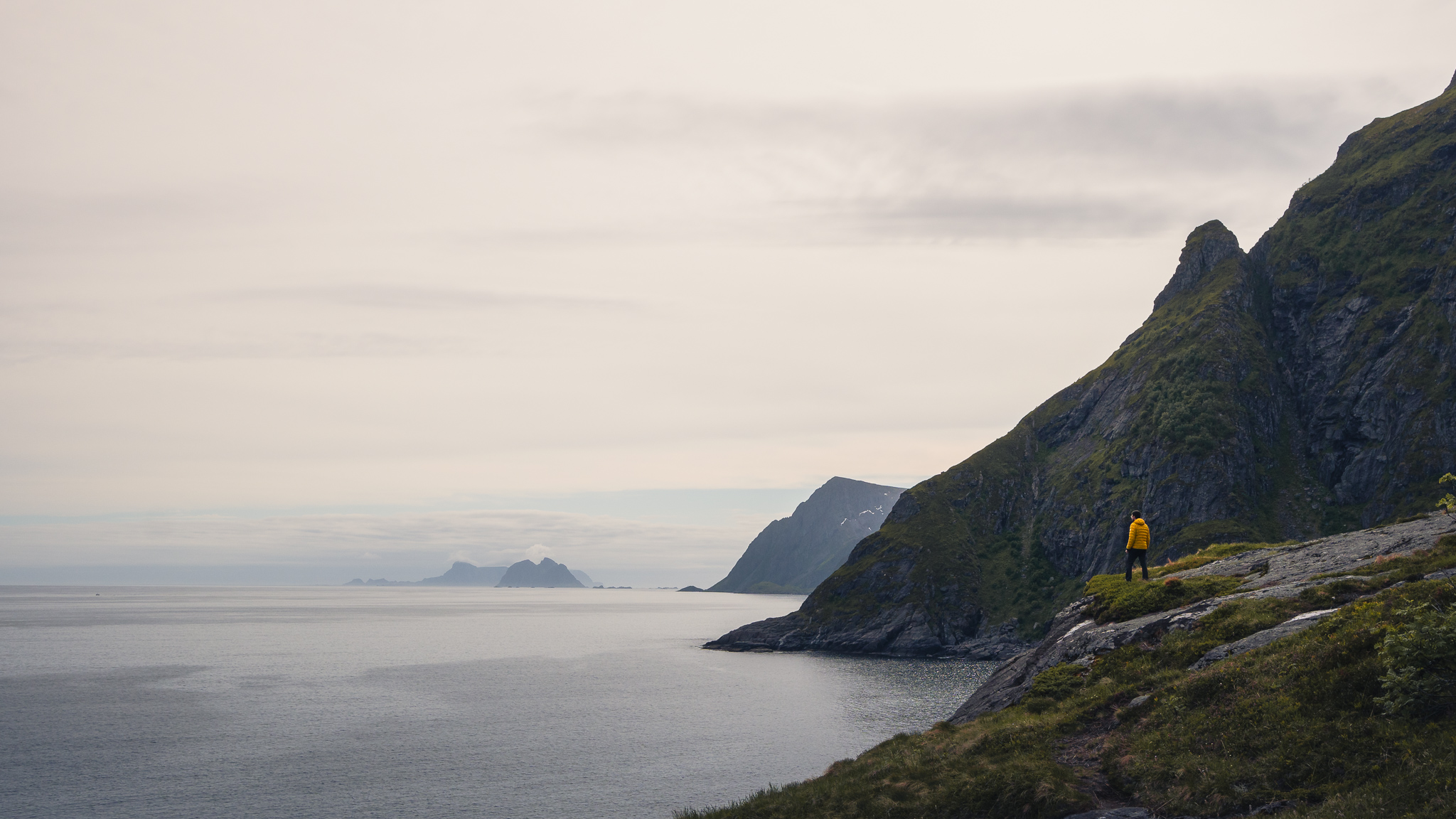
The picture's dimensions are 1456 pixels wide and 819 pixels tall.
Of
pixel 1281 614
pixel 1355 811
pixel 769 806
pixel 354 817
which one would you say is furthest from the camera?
pixel 354 817

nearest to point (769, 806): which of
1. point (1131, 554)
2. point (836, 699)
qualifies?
point (1131, 554)

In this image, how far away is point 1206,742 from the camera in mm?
24750

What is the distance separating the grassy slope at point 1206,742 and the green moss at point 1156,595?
14.3 feet

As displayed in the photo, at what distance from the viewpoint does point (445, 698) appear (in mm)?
118625

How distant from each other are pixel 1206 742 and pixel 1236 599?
36.7 feet

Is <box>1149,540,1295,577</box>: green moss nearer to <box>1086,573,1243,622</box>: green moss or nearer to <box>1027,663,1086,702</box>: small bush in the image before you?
<box>1086,573,1243,622</box>: green moss

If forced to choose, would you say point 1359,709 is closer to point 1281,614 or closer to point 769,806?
point 1281,614

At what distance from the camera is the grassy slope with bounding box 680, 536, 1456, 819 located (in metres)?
20.4

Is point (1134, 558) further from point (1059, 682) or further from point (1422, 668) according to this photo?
point (1422, 668)

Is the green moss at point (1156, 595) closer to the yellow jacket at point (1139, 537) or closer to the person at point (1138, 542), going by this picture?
the person at point (1138, 542)

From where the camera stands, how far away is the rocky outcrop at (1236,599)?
32.3 meters

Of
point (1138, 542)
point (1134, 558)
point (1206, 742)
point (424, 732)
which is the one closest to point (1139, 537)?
point (1138, 542)

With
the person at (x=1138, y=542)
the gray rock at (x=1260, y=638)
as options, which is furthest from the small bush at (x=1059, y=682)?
the person at (x=1138, y=542)

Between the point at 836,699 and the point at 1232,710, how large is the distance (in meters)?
102
